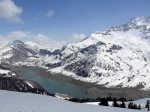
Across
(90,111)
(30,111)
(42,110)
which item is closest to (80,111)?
(90,111)

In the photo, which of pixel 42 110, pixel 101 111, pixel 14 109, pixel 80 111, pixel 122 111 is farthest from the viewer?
pixel 122 111

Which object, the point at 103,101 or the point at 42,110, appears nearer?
the point at 42,110

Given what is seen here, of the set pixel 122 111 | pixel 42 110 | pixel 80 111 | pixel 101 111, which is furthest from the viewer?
pixel 122 111

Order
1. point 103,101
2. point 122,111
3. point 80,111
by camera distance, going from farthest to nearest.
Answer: point 103,101 < point 122,111 < point 80,111

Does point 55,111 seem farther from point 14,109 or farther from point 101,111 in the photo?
point 101,111

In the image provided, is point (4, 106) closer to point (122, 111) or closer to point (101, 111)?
point (101, 111)

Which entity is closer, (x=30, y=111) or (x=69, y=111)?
(x=30, y=111)

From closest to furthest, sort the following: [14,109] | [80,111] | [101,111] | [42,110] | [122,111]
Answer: [14,109] < [42,110] < [80,111] < [101,111] < [122,111]

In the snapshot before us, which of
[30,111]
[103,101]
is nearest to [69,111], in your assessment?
[30,111]

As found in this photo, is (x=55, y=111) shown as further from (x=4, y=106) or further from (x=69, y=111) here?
(x=4, y=106)
